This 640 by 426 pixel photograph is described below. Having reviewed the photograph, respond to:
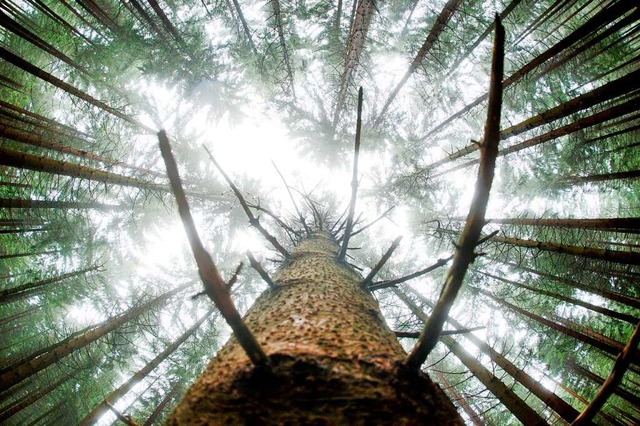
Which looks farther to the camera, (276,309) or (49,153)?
(49,153)

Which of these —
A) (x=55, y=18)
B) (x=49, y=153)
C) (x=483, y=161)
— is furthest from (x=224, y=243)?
Answer: (x=483, y=161)

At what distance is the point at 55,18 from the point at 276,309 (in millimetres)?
8199

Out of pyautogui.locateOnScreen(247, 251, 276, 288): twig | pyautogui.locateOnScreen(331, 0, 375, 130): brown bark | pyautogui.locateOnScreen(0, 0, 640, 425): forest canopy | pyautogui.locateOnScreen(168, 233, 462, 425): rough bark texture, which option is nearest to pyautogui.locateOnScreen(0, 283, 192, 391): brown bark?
pyautogui.locateOnScreen(0, 0, 640, 425): forest canopy

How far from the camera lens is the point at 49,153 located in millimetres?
7066

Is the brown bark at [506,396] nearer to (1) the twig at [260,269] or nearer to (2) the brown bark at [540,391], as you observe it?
(2) the brown bark at [540,391]

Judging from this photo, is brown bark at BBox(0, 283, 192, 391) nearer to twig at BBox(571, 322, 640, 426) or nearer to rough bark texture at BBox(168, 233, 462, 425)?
rough bark texture at BBox(168, 233, 462, 425)

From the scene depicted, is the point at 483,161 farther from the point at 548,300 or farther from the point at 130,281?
the point at 130,281

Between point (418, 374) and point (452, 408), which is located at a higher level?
point (418, 374)

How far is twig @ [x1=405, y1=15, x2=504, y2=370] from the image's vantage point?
0.61m

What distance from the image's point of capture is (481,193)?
638mm

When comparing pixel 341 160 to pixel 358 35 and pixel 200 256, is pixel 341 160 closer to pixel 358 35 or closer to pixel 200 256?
pixel 358 35

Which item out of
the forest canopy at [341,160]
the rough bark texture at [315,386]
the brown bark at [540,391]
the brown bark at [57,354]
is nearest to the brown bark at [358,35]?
the forest canopy at [341,160]

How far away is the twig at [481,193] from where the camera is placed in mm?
612

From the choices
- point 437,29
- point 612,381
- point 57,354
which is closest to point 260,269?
point 612,381
